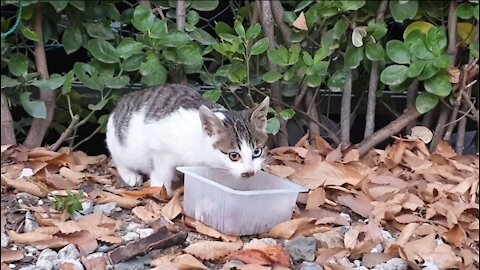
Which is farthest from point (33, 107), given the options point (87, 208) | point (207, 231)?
point (207, 231)

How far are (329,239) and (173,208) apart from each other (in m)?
0.49

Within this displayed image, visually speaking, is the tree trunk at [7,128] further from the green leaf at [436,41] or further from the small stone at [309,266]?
the green leaf at [436,41]

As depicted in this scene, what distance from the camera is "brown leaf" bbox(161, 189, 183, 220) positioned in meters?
2.25

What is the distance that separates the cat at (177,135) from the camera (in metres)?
2.33

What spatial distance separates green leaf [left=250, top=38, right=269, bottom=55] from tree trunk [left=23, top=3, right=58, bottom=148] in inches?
32.0

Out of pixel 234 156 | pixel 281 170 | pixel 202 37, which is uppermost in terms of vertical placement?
pixel 202 37

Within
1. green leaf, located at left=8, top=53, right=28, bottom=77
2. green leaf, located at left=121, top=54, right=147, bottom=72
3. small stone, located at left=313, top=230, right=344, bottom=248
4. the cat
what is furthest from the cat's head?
green leaf, located at left=8, top=53, right=28, bottom=77

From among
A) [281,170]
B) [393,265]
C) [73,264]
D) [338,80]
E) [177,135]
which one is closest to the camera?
[73,264]

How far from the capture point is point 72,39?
285cm

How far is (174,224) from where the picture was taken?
2.21 metres

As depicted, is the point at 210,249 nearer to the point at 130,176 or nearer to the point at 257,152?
the point at 257,152

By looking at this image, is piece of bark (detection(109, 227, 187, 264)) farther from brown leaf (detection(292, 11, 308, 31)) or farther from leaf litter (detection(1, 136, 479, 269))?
brown leaf (detection(292, 11, 308, 31))

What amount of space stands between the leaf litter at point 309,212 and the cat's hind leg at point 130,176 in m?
0.05

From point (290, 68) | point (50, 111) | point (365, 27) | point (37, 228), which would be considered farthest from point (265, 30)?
point (37, 228)
